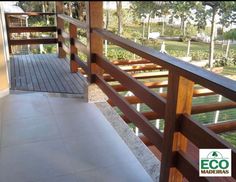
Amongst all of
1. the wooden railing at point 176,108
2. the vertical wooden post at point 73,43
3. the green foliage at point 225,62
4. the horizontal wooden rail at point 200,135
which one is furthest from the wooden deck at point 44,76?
the green foliage at point 225,62

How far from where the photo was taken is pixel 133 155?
2.27m

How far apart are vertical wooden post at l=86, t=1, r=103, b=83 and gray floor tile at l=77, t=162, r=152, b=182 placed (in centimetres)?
141

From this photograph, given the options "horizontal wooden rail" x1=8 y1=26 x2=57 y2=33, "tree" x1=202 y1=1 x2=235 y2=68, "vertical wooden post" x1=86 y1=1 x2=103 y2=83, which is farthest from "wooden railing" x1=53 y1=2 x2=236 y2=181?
"horizontal wooden rail" x1=8 y1=26 x2=57 y2=33

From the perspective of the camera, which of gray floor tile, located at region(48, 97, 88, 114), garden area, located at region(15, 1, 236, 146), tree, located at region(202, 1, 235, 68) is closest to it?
tree, located at region(202, 1, 235, 68)

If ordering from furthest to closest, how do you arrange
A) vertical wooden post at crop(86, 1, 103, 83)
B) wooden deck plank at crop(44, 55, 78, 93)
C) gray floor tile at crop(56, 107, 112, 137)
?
wooden deck plank at crop(44, 55, 78, 93) → vertical wooden post at crop(86, 1, 103, 83) → gray floor tile at crop(56, 107, 112, 137)

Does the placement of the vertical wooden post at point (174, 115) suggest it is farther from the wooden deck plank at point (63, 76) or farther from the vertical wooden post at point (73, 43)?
the vertical wooden post at point (73, 43)

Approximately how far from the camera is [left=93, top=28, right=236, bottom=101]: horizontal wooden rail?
121cm

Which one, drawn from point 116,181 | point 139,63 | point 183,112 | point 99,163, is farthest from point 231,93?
point 139,63

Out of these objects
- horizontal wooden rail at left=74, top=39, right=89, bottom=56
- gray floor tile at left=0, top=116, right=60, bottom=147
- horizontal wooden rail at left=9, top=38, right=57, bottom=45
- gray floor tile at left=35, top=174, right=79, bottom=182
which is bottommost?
gray floor tile at left=35, top=174, right=79, bottom=182

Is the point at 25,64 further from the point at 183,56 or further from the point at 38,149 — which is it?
the point at 183,56

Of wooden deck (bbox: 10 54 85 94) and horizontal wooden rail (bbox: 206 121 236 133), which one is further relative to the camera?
wooden deck (bbox: 10 54 85 94)

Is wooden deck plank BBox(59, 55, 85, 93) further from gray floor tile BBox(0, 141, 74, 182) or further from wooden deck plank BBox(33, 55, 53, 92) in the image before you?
gray floor tile BBox(0, 141, 74, 182)

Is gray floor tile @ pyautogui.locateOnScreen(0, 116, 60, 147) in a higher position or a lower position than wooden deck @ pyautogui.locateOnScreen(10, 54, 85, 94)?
lower

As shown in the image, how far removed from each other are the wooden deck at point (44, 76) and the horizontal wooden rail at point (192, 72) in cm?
197
